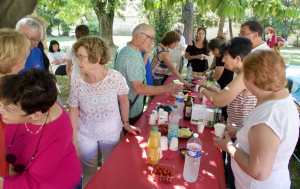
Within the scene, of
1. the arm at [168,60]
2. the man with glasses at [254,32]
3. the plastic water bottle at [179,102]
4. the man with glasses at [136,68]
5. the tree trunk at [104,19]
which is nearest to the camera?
the man with glasses at [136,68]

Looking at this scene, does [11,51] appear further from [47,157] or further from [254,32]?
[254,32]

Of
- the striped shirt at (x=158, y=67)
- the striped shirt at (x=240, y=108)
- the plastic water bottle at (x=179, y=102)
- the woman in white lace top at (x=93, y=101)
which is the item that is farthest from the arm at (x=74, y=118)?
the striped shirt at (x=158, y=67)

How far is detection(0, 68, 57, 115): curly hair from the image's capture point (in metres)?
0.99

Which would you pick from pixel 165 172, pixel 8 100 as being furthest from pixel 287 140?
pixel 8 100

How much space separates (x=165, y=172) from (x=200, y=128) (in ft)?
2.72

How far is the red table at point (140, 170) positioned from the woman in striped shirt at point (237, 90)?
0.45 metres

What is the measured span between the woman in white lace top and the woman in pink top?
0.60 meters

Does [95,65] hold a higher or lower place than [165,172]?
higher

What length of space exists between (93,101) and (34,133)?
0.71 m

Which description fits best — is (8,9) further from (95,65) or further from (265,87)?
(265,87)

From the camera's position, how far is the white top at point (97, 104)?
1.82m

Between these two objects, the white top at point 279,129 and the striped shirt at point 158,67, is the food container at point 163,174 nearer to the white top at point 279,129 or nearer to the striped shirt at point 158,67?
the white top at point 279,129

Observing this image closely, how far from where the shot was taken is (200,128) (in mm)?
2041

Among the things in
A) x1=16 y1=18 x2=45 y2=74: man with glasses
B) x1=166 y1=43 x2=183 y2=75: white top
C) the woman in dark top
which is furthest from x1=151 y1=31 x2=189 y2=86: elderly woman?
x1=16 y1=18 x2=45 y2=74: man with glasses
